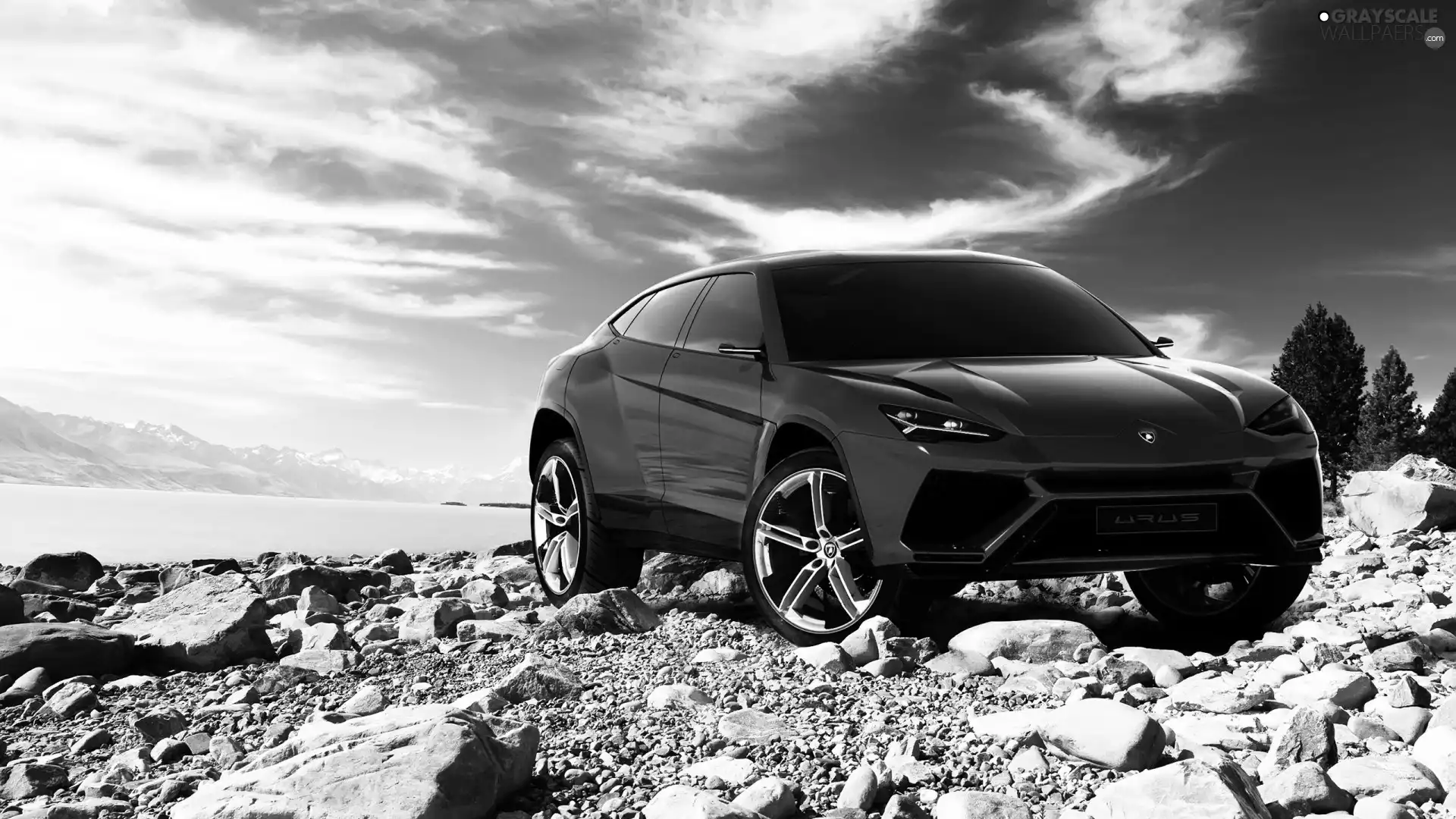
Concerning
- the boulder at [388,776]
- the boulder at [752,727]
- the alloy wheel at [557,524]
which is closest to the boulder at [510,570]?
the alloy wheel at [557,524]

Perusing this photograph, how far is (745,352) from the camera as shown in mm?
4867

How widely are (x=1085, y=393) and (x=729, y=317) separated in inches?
70.8

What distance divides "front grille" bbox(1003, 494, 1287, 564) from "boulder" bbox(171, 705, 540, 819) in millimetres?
A: 1928

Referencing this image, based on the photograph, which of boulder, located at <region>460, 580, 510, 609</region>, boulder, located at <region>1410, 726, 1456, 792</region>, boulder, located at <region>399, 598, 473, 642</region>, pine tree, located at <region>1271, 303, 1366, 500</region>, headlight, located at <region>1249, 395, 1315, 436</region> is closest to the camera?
boulder, located at <region>1410, 726, 1456, 792</region>

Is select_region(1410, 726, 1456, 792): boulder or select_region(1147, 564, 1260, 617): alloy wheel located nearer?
select_region(1410, 726, 1456, 792): boulder

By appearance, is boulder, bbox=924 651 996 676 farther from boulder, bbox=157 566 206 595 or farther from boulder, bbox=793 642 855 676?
boulder, bbox=157 566 206 595

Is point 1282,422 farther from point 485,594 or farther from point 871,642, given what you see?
point 485,594

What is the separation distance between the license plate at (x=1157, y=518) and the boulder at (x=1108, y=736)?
117cm

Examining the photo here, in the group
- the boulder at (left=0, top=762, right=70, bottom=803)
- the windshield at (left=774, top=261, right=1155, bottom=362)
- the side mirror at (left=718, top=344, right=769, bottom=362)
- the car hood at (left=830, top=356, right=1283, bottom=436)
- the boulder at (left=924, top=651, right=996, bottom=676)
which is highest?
the windshield at (left=774, top=261, right=1155, bottom=362)

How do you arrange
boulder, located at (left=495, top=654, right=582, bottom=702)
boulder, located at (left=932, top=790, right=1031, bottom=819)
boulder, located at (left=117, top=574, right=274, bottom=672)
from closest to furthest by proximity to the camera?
boulder, located at (left=932, top=790, right=1031, bottom=819) < boulder, located at (left=495, top=654, right=582, bottom=702) < boulder, located at (left=117, top=574, right=274, bottom=672)

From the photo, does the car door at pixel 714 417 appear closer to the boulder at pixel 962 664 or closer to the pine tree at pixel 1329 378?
the boulder at pixel 962 664

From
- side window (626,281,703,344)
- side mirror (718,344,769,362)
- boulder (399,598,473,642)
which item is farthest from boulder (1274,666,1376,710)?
boulder (399,598,473,642)

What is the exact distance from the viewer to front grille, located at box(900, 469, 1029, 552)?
4.09 metres

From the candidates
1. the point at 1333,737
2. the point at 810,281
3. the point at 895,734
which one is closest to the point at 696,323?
the point at 810,281
